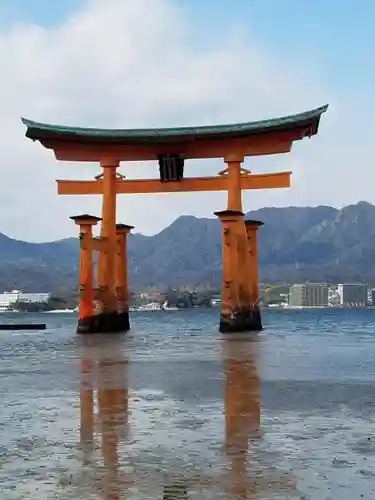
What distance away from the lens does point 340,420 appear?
8.17 m

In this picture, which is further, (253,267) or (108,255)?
(253,267)

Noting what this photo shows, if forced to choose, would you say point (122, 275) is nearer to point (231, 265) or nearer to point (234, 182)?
point (231, 265)

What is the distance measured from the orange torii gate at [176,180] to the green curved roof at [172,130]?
0.11 feet

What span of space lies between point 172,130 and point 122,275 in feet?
23.8

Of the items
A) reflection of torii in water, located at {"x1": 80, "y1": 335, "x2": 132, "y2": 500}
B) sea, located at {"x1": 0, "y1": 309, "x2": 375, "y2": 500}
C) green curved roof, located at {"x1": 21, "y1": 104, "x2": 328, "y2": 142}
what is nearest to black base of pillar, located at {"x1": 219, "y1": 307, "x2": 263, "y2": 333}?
green curved roof, located at {"x1": 21, "y1": 104, "x2": 328, "y2": 142}

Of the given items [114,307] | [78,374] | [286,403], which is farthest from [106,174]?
[286,403]

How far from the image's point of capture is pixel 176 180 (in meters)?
31.0

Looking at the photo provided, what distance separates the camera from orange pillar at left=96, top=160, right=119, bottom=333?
Answer: 3058cm

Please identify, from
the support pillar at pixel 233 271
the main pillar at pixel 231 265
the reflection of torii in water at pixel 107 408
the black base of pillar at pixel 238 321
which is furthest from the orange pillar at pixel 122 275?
the reflection of torii in water at pixel 107 408

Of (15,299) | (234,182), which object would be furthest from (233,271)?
(15,299)

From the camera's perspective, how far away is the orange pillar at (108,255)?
30.6 meters

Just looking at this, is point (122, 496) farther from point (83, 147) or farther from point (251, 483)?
point (83, 147)

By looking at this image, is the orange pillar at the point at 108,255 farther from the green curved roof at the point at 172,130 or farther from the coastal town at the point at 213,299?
the coastal town at the point at 213,299

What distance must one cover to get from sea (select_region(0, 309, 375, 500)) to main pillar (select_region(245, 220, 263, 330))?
1479 centimetres
